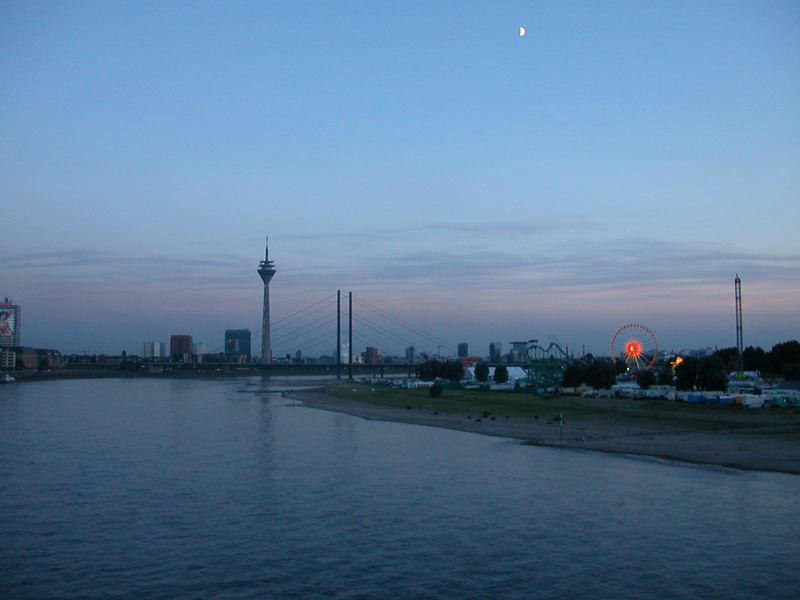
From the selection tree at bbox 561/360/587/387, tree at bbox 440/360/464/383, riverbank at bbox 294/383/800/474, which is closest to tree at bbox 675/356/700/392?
riverbank at bbox 294/383/800/474

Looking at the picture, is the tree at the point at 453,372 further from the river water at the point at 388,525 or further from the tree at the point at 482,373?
the river water at the point at 388,525

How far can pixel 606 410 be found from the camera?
38844mm

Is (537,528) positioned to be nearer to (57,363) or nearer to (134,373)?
(134,373)

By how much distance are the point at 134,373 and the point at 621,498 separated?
158 m

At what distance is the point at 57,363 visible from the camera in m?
178

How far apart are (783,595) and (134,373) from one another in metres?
164

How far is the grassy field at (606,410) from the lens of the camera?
1264 inches

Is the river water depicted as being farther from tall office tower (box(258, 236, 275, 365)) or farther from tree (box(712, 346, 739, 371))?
tall office tower (box(258, 236, 275, 365))

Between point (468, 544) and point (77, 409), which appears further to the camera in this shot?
point (77, 409)

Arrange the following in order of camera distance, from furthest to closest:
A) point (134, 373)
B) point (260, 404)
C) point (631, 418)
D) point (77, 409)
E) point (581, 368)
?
point (134, 373), point (581, 368), point (260, 404), point (77, 409), point (631, 418)

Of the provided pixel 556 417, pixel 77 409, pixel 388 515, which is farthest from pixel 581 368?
pixel 388 515

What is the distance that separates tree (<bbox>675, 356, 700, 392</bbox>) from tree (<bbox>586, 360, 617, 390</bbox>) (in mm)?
6761

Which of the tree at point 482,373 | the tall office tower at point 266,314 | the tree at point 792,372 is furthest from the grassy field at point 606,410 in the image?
the tall office tower at point 266,314

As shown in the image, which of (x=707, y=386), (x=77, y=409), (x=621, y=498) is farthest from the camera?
(x=77, y=409)
